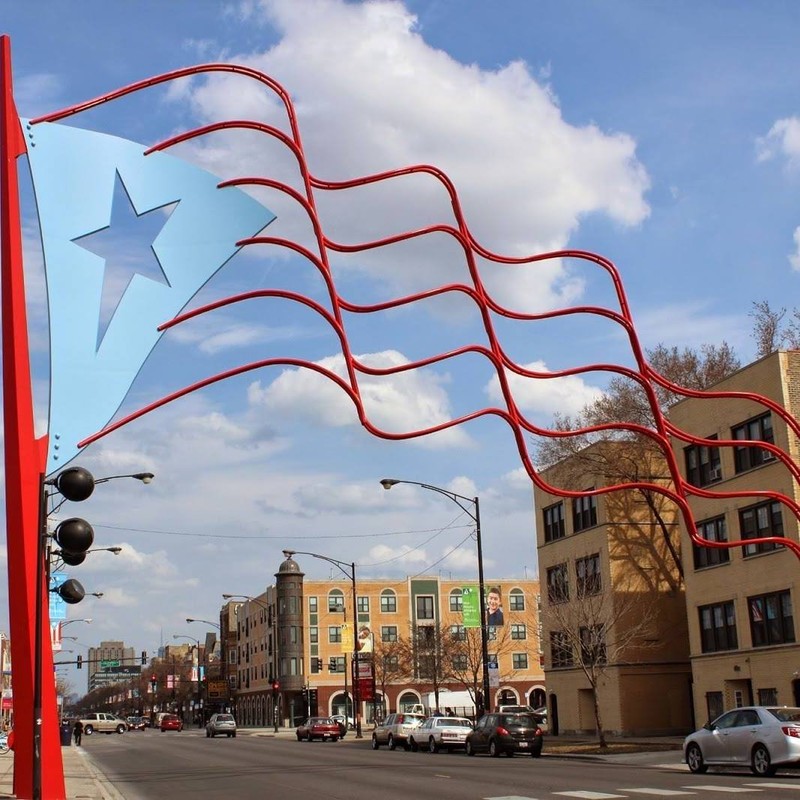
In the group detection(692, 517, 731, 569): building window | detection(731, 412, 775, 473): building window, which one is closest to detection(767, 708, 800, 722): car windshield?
detection(731, 412, 775, 473): building window

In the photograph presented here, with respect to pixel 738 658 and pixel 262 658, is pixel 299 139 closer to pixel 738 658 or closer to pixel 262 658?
pixel 738 658

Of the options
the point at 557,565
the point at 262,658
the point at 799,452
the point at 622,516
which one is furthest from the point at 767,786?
the point at 262,658

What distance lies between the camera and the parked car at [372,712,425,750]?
4625cm

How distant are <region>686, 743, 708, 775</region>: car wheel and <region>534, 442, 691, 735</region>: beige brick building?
21.6 metres

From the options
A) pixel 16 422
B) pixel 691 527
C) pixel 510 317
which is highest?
pixel 510 317

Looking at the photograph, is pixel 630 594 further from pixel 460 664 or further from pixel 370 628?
pixel 370 628

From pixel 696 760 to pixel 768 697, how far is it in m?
15.4

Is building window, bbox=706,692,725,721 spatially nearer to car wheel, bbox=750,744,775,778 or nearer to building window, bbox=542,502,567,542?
building window, bbox=542,502,567,542

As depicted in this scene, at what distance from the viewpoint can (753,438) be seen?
40.3m

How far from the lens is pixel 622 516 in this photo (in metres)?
51.1

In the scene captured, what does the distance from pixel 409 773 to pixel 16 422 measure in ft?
52.8

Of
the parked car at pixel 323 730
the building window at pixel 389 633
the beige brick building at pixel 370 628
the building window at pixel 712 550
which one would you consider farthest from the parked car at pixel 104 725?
the building window at pixel 712 550

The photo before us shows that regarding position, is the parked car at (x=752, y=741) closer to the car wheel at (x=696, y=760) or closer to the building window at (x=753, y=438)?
the car wheel at (x=696, y=760)

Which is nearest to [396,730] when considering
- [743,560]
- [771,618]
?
[743,560]
